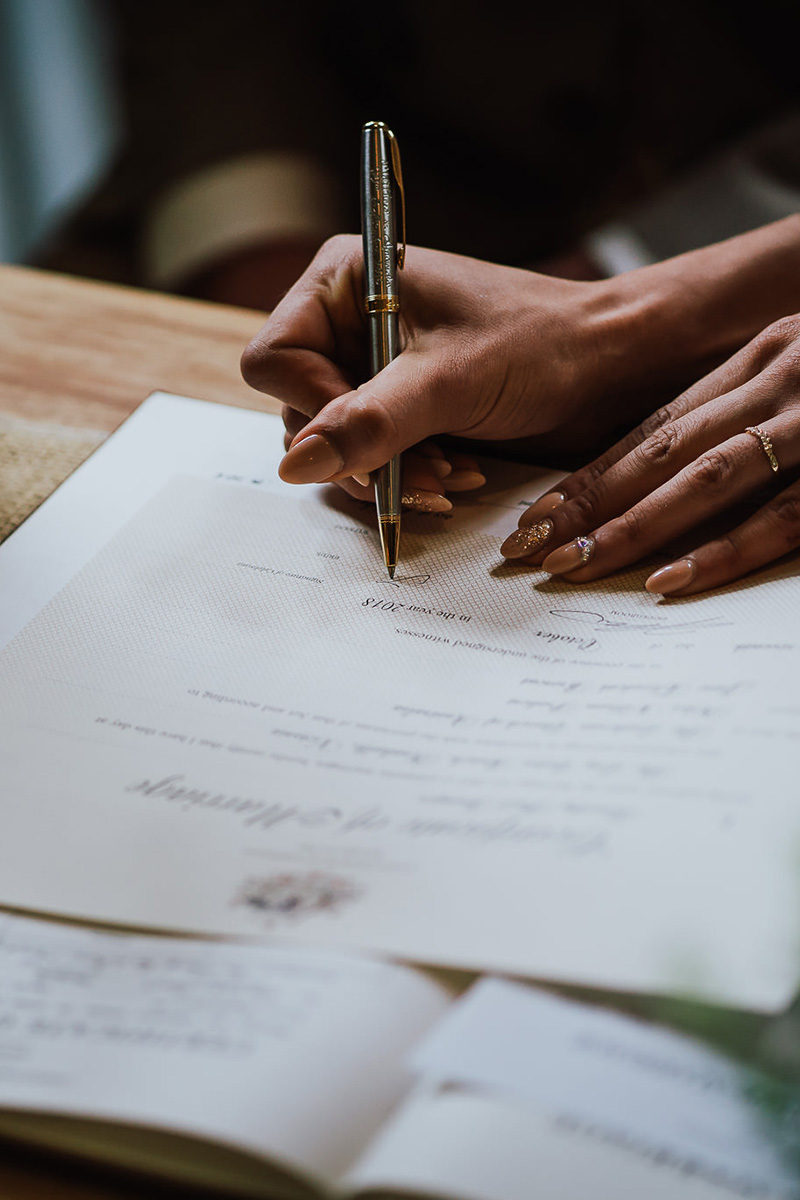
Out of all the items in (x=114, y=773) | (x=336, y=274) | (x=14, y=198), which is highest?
(x=336, y=274)

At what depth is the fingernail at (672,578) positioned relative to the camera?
0.52 metres

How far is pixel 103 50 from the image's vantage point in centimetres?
202

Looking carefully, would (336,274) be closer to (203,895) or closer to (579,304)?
(579,304)

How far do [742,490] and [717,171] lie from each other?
0.71 metres

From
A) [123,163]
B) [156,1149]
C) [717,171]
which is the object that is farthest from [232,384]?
[123,163]

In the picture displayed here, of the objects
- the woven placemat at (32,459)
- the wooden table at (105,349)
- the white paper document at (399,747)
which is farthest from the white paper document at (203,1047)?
the wooden table at (105,349)

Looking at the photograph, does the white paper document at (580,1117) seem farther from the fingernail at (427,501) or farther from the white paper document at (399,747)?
the fingernail at (427,501)

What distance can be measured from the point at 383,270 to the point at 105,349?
28 centimetres

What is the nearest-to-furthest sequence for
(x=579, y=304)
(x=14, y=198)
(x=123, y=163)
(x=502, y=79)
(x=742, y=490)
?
(x=742, y=490) → (x=579, y=304) → (x=502, y=79) → (x=123, y=163) → (x=14, y=198)

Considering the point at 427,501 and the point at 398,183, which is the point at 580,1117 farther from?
the point at 398,183

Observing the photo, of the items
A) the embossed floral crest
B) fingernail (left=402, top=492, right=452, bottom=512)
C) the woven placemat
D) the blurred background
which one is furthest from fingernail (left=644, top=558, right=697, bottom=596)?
the blurred background

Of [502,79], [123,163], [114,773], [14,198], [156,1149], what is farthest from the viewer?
[14,198]

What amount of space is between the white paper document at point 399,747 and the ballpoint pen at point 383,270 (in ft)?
0.08

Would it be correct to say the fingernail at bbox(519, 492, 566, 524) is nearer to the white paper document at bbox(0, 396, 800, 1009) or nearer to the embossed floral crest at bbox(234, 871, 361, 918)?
the white paper document at bbox(0, 396, 800, 1009)
